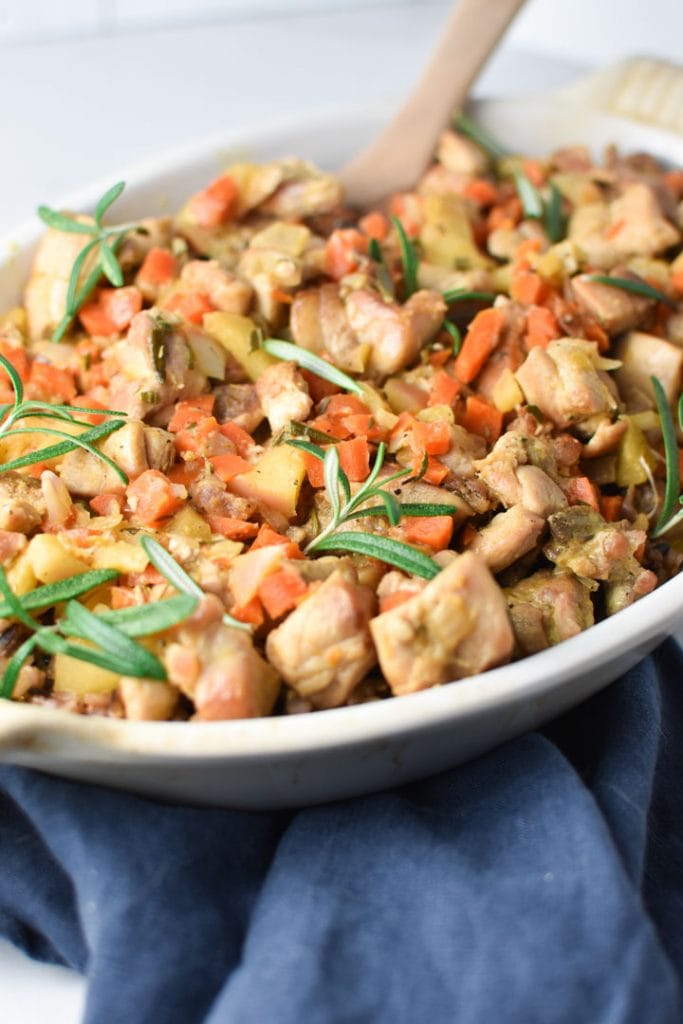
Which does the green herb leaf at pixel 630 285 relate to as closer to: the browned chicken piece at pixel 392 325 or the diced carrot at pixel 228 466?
the browned chicken piece at pixel 392 325

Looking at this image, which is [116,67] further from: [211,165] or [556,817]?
[556,817]

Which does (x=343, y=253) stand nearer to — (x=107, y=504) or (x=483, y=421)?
(x=483, y=421)

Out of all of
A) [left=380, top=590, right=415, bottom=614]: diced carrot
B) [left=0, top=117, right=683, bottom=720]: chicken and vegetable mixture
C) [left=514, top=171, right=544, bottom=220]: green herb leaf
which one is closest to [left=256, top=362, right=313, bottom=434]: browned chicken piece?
[left=0, top=117, right=683, bottom=720]: chicken and vegetable mixture

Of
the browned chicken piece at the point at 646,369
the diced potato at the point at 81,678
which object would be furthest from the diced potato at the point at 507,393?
the diced potato at the point at 81,678

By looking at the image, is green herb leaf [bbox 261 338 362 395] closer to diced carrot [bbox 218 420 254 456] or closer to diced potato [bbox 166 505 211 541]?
diced carrot [bbox 218 420 254 456]

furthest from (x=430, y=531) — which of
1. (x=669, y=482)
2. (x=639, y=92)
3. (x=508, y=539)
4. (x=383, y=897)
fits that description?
(x=639, y=92)
